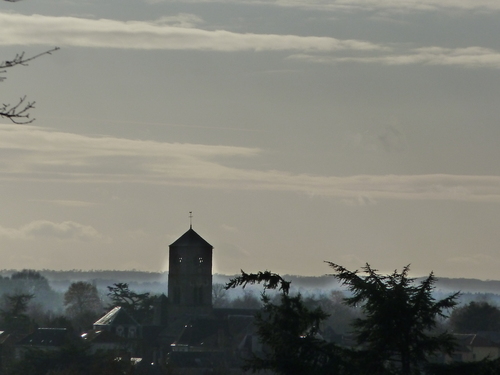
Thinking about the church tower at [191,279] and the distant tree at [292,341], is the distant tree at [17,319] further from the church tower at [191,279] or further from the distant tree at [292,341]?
the distant tree at [292,341]

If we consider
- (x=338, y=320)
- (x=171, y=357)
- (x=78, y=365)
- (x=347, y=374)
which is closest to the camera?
(x=347, y=374)

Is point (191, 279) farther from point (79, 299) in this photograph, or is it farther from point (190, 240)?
point (79, 299)

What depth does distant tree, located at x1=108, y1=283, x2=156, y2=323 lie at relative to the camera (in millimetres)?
127325

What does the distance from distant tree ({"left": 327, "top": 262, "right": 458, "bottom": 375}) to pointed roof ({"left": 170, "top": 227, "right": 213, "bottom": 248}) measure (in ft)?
318

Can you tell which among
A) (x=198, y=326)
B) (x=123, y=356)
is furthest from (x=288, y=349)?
(x=198, y=326)

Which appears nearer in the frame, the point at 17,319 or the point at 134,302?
the point at 17,319

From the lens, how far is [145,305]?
129375mm

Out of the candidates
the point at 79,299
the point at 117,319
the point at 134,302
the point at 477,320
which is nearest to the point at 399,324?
the point at 117,319

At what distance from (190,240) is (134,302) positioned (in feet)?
64.1

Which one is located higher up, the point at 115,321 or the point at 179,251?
the point at 179,251

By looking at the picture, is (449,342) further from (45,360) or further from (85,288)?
(85,288)

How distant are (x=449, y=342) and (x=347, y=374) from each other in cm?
159

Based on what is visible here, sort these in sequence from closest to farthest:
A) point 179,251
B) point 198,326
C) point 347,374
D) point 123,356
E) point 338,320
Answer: point 347,374, point 123,356, point 198,326, point 179,251, point 338,320

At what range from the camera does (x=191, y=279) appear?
368 ft
